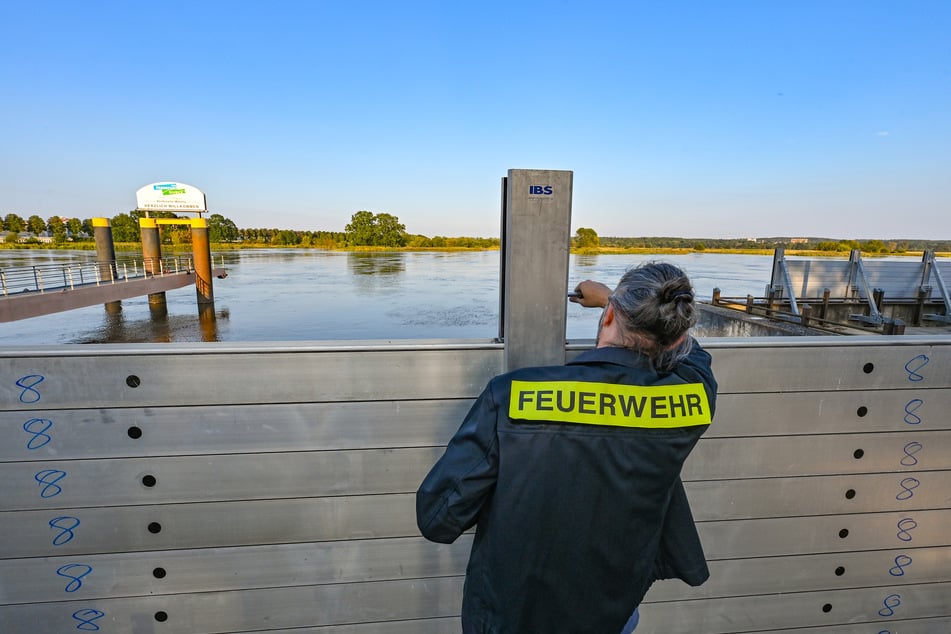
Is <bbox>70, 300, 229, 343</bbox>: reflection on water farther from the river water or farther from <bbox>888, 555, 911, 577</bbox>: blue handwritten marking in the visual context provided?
<bbox>888, 555, 911, 577</bbox>: blue handwritten marking

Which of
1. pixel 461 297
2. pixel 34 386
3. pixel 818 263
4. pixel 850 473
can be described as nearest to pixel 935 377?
pixel 850 473

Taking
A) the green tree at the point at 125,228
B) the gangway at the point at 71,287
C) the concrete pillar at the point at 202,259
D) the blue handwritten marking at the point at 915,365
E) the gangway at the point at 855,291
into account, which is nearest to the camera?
the blue handwritten marking at the point at 915,365

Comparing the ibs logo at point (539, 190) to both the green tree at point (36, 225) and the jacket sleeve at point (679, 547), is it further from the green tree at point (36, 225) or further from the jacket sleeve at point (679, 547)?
the green tree at point (36, 225)

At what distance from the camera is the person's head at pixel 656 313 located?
818 millimetres

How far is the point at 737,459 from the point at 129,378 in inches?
73.5

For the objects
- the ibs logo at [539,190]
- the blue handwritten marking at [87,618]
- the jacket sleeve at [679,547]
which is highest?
the ibs logo at [539,190]

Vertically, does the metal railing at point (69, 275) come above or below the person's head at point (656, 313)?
below

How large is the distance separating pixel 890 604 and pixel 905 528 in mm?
326

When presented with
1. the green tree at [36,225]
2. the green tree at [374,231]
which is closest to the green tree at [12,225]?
the green tree at [36,225]

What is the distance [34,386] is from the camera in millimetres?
1141

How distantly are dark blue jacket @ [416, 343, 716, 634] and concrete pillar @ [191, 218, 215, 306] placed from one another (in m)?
21.4

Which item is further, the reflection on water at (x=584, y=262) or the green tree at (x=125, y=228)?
the green tree at (x=125, y=228)

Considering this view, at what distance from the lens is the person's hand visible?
1188 mm

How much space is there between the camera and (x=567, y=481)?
2.59ft
